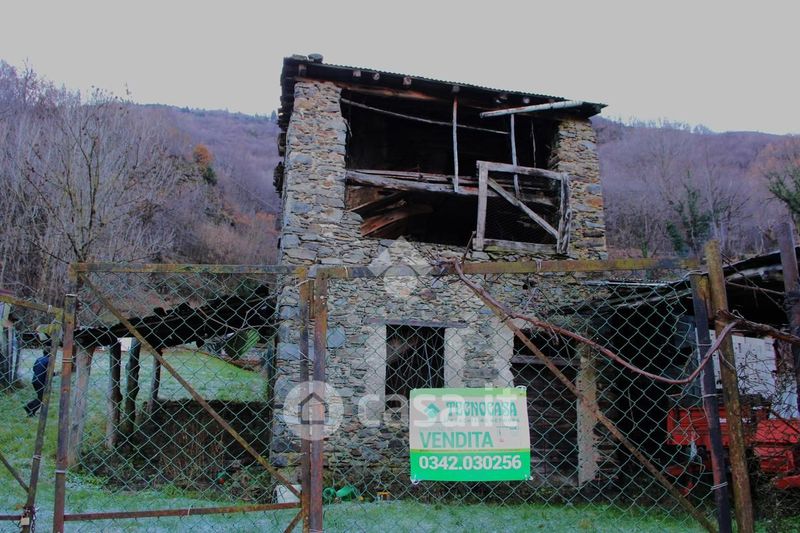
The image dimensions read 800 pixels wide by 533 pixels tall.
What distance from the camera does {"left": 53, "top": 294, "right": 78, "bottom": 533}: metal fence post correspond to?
254cm

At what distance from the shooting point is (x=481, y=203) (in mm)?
9219

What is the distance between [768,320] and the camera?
7.45 m

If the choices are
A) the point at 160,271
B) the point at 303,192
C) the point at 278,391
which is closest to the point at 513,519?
the point at 278,391

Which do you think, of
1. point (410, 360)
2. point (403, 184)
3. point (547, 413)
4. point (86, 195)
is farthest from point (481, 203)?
point (86, 195)

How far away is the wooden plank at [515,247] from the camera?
9.27 metres

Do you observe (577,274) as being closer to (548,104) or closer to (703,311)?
(548,104)

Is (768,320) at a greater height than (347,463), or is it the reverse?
(768,320)

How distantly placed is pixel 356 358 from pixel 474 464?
5.68 metres

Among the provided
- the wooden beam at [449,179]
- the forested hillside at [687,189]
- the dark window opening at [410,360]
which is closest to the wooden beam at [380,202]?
the wooden beam at [449,179]

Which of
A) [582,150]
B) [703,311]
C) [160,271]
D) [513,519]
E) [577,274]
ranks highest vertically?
[582,150]

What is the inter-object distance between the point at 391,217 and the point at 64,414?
7.76m

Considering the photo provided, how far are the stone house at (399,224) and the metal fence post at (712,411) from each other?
5026 millimetres

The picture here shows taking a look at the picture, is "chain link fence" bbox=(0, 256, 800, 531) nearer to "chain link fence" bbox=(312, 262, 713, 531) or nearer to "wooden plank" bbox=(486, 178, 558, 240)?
"chain link fence" bbox=(312, 262, 713, 531)
